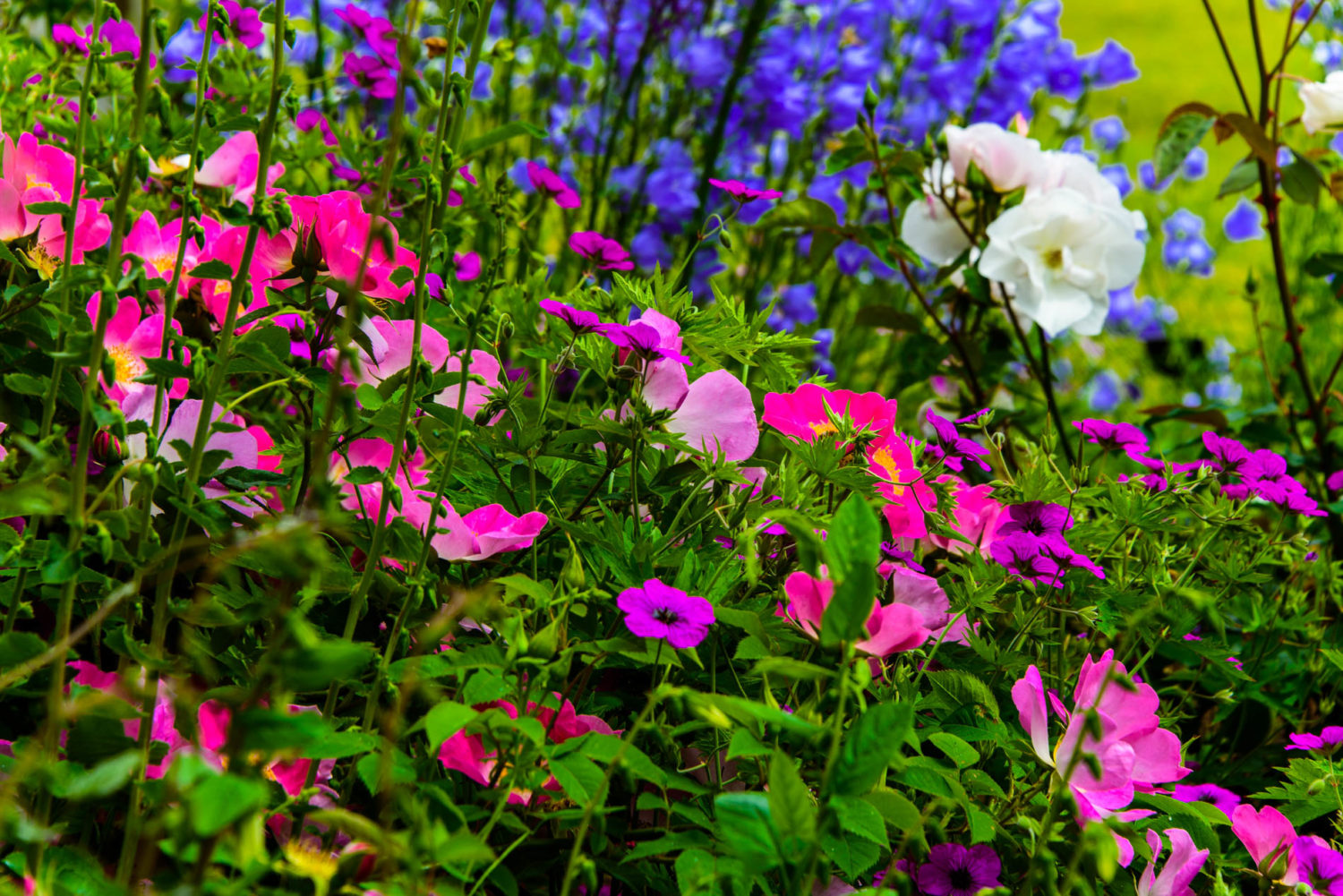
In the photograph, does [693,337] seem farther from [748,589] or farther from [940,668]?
[940,668]

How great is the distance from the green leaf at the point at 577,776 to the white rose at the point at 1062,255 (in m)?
0.88

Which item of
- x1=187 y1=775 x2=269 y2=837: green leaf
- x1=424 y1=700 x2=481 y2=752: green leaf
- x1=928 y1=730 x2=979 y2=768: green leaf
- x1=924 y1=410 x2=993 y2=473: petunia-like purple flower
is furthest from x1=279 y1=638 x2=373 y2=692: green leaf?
x1=924 y1=410 x2=993 y2=473: petunia-like purple flower

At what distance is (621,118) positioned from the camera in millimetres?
1994

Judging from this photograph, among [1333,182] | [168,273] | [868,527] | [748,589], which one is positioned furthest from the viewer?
[1333,182]

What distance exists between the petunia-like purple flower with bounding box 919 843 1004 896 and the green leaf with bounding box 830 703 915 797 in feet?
0.78

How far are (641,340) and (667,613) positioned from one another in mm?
183

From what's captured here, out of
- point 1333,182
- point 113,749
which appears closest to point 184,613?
point 113,749

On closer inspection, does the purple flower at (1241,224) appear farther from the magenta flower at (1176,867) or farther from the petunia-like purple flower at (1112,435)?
the magenta flower at (1176,867)

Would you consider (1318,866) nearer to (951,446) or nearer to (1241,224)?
(951,446)

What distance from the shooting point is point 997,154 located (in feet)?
4.35

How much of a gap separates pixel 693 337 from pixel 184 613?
1.30 ft

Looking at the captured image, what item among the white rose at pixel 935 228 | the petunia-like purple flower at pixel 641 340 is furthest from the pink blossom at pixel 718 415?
the white rose at pixel 935 228

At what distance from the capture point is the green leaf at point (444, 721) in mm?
495

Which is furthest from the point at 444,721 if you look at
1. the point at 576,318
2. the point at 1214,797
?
the point at 1214,797
